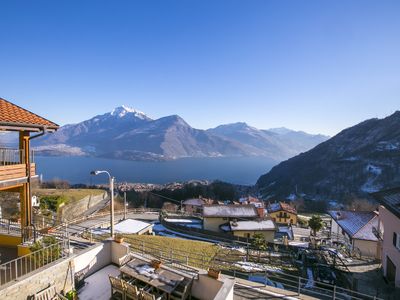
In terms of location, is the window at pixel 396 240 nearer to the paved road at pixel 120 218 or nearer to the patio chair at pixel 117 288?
the patio chair at pixel 117 288

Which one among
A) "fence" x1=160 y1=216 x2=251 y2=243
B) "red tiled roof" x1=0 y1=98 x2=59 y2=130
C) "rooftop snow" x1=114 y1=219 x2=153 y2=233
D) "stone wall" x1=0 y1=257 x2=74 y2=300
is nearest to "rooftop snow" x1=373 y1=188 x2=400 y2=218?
"stone wall" x1=0 y1=257 x2=74 y2=300

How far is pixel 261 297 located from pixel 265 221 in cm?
A: 2869

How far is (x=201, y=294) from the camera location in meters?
8.29

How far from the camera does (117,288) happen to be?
824 cm

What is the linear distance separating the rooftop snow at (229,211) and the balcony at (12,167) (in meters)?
30.1

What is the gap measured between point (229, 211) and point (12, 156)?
1286 inches

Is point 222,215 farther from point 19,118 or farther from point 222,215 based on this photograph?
point 19,118

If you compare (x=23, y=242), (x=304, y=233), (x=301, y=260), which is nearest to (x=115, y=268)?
(x=23, y=242)

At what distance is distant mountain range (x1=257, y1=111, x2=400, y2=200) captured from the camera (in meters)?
105

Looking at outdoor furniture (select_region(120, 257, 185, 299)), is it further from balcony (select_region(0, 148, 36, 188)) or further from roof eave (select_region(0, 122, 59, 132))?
roof eave (select_region(0, 122, 59, 132))

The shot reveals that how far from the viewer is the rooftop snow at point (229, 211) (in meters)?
38.6

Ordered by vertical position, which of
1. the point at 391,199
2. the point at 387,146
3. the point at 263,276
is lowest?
the point at 263,276

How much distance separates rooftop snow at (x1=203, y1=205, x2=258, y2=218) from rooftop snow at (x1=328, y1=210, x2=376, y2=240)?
1129 cm

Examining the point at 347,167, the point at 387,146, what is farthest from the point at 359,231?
the point at 387,146
